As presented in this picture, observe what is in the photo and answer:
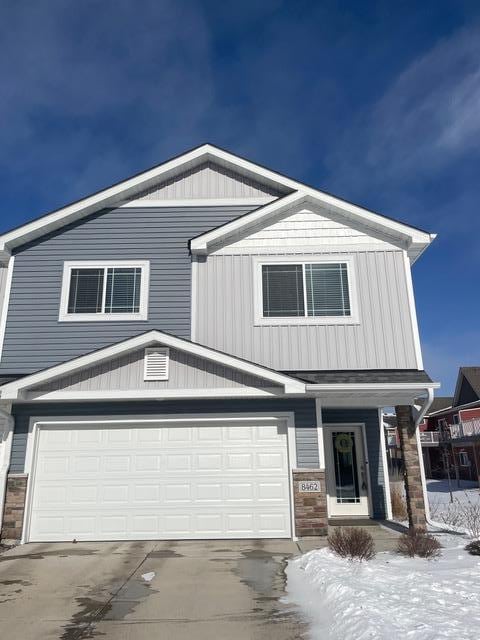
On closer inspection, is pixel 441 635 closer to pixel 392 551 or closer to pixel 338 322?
pixel 392 551

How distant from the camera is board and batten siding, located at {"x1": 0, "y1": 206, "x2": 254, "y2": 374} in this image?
440 inches

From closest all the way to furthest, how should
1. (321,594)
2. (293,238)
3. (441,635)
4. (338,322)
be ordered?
(441,635) → (321,594) → (338,322) → (293,238)

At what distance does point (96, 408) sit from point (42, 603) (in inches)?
189

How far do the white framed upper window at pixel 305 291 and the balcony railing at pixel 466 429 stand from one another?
2265cm

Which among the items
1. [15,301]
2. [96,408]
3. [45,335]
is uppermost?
[15,301]

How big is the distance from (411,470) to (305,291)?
432 cm

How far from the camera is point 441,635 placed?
3861 mm

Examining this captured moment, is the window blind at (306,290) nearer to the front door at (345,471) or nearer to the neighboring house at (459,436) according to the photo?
the front door at (345,471)

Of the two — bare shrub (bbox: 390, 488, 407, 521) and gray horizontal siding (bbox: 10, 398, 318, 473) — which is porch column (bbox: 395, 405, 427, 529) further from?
bare shrub (bbox: 390, 488, 407, 521)

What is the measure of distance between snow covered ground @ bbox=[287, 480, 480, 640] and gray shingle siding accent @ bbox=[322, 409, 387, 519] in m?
4.63

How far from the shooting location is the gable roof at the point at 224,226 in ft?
37.7

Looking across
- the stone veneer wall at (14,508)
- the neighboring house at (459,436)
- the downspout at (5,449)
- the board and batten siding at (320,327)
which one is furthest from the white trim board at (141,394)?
the neighboring house at (459,436)

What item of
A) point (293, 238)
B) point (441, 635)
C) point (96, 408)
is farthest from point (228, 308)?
point (441, 635)

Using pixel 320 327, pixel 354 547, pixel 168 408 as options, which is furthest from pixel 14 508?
pixel 320 327
